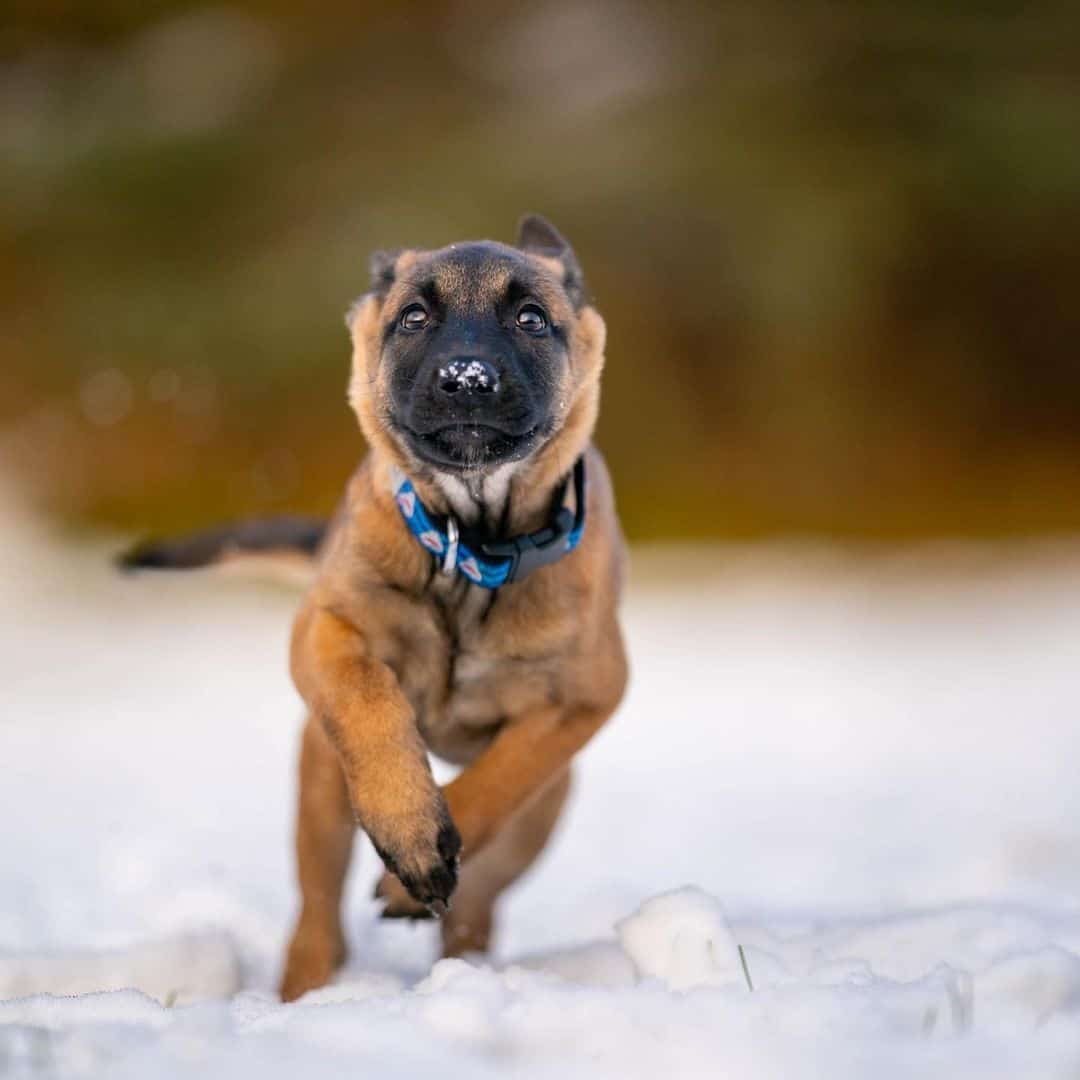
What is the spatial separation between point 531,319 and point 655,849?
8.80ft

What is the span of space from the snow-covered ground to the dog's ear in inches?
76.5

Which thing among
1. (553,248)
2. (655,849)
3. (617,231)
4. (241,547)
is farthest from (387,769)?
(617,231)

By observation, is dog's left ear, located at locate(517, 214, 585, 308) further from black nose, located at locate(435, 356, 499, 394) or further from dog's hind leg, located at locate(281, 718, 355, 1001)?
dog's hind leg, located at locate(281, 718, 355, 1001)

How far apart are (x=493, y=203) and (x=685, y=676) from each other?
6223mm

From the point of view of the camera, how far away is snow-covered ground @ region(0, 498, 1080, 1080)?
8.72ft

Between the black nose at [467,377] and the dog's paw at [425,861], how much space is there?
1.02m

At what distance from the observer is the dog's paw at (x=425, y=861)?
3.39 metres

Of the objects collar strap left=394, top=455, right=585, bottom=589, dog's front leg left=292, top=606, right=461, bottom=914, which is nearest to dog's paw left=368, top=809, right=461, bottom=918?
dog's front leg left=292, top=606, right=461, bottom=914

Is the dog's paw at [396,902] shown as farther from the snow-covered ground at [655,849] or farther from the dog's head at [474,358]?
the dog's head at [474,358]

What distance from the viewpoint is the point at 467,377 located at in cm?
362

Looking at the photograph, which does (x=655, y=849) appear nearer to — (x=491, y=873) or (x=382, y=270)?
(x=491, y=873)

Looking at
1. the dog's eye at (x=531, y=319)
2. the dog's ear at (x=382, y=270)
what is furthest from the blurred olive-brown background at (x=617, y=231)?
the dog's eye at (x=531, y=319)

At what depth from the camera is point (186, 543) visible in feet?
16.9

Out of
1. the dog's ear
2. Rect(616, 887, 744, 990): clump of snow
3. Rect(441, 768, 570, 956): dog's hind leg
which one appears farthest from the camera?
Rect(441, 768, 570, 956): dog's hind leg
